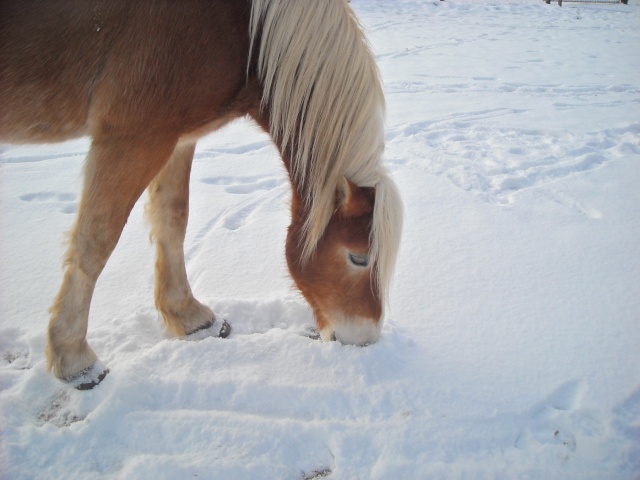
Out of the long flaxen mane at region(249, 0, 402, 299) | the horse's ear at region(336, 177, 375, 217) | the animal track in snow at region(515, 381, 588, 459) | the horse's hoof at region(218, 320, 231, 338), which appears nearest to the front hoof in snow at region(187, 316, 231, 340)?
the horse's hoof at region(218, 320, 231, 338)

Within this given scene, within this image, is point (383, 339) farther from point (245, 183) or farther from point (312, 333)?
point (245, 183)

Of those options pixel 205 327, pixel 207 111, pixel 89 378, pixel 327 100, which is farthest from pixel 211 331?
pixel 327 100

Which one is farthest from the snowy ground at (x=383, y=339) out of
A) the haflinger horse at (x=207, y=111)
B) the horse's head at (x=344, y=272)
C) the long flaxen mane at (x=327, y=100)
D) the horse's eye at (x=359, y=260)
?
the long flaxen mane at (x=327, y=100)

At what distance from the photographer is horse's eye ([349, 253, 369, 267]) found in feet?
5.87

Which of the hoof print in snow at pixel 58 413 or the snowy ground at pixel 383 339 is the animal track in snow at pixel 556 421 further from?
the hoof print in snow at pixel 58 413

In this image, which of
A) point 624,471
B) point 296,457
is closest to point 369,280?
point 296,457

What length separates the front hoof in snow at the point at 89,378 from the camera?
174 centimetres

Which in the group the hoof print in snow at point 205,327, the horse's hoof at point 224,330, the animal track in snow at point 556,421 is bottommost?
the animal track in snow at point 556,421

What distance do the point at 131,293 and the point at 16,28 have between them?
1.30 meters

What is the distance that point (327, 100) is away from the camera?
1720 mm

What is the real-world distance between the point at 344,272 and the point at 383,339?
369 mm

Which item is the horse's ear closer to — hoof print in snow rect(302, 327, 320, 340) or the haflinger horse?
the haflinger horse

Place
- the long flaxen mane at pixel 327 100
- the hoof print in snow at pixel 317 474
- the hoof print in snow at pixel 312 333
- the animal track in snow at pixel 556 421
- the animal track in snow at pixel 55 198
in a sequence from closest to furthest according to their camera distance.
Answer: the hoof print in snow at pixel 317 474, the animal track in snow at pixel 556 421, the long flaxen mane at pixel 327 100, the hoof print in snow at pixel 312 333, the animal track in snow at pixel 55 198

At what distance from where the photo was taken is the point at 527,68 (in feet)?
21.8
